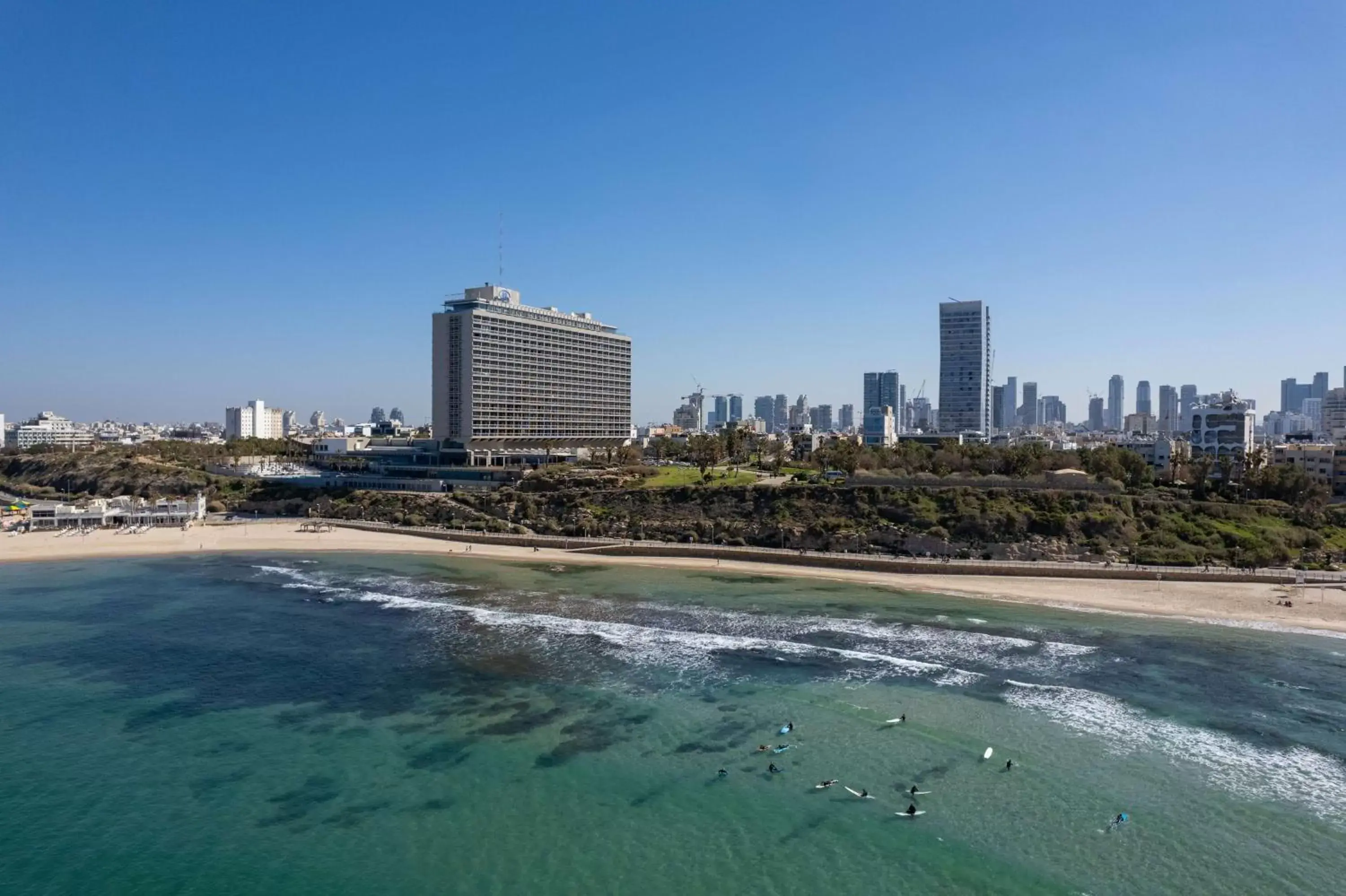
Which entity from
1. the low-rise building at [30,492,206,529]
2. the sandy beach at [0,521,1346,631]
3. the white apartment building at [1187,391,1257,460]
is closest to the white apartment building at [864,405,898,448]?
the white apartment building at [1187,391,1257,460]

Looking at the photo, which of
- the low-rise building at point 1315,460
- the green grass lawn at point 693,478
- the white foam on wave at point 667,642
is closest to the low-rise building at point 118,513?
the white foam on wave at point 667,642

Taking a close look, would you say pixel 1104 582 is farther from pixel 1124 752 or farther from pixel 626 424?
pixel 626 424

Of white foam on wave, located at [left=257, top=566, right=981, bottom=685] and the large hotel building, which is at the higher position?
the large hotel building

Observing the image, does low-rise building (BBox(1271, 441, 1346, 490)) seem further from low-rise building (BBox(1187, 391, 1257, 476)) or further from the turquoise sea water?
the turquoise sea water

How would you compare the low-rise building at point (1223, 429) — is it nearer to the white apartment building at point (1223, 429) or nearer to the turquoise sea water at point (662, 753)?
the white apartment building at point (1223, 429)

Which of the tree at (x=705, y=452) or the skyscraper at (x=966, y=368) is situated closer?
the tree at (x=705, y=452)

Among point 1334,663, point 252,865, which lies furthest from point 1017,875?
point 1334,663
